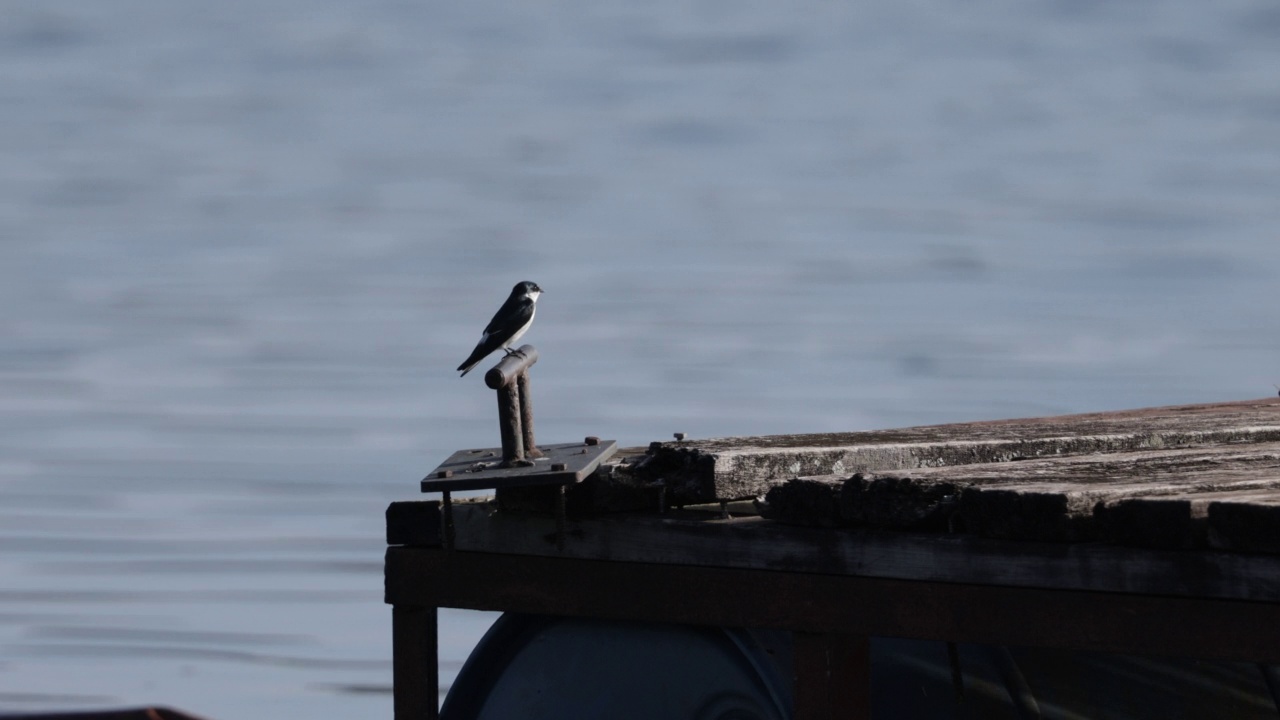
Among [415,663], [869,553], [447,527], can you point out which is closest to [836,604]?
[869,553]

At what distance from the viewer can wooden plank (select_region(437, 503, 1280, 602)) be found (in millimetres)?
3436

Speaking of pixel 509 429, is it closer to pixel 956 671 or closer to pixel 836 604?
pixel 836 604

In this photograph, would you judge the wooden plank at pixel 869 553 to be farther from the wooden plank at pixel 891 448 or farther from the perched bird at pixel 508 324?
the perched bird at pixel 508 324

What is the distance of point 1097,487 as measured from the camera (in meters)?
3.75

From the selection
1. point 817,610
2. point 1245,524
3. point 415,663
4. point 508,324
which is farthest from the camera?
point 508,324

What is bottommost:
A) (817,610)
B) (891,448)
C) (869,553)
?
(817,610)

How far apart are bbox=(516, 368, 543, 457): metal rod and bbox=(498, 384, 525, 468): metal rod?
0.20 feet

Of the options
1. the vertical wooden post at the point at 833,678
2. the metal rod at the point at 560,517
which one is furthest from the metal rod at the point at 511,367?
the vertical wooden post at the point at 833,678

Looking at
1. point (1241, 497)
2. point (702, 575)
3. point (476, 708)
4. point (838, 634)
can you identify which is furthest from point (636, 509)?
point (1241, 497)

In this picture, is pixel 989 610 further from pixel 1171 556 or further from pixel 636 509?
pixel 636 509

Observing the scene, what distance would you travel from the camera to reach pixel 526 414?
190 inches

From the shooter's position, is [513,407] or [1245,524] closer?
→ [1245,524]

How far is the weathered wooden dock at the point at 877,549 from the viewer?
11.3 ft

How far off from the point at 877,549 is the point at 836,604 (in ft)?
0.67
